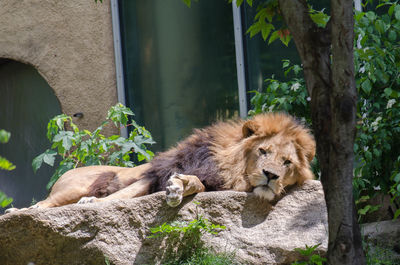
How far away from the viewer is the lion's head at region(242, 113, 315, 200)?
3.80 meters

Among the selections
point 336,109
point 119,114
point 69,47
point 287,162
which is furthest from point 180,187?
point 69,47

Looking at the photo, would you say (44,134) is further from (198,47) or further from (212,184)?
(212,184)

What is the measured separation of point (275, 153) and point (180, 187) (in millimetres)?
739

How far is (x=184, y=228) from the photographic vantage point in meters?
3.41

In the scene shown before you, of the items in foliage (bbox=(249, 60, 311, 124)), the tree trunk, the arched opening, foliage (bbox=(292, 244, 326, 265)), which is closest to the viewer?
the tree trunk

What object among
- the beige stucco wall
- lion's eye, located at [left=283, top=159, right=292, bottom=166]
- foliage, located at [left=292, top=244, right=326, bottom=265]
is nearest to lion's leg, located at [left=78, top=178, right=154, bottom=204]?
lion's eye, located at [left=283, top=159, right=292, bottom=166]

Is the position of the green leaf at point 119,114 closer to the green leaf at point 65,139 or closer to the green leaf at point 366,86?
the green leaf at point 65,139

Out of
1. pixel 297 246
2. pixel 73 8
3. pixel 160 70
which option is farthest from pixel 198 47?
pixel 297 246

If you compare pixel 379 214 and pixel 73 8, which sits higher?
pixel 73 8

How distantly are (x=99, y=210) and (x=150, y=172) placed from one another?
94cm

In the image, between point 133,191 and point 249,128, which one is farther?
point 133,191

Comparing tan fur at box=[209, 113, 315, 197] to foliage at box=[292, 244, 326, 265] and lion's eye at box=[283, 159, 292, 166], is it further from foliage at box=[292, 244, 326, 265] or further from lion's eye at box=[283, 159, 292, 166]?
foliage at box=[292, 244, 326, 265]

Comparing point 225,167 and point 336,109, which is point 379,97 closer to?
point 225,167

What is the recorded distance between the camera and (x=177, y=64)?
7164 mm
